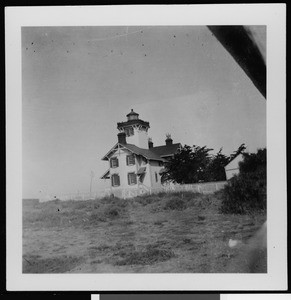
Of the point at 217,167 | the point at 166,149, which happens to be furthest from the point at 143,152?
the point at 217,167

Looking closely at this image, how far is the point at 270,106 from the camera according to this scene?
2545 millimetres

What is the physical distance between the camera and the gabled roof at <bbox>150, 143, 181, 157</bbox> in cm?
258

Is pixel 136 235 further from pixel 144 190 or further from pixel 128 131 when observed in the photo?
pixel 128 131

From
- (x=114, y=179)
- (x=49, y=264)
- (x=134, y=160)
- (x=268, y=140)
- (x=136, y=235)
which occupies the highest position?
(x=268, y=140)

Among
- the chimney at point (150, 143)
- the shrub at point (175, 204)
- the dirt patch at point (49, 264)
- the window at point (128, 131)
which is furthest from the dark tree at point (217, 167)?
the dirt patch at point (49, 264)

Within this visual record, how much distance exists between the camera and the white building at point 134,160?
2.58 meters

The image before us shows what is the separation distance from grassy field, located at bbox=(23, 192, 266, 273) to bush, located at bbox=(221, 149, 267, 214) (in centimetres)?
5

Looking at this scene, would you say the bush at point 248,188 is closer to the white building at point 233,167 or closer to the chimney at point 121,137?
the white building at point 233,167

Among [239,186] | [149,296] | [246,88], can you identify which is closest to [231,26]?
[246,88]

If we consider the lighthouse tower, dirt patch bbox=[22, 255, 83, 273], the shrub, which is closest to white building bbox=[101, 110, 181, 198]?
the lighthouse tower

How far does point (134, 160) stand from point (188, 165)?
30cm

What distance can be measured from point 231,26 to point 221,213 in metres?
1.00

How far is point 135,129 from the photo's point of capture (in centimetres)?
258

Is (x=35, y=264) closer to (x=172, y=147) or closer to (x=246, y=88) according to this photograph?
(x=172, y=147)
